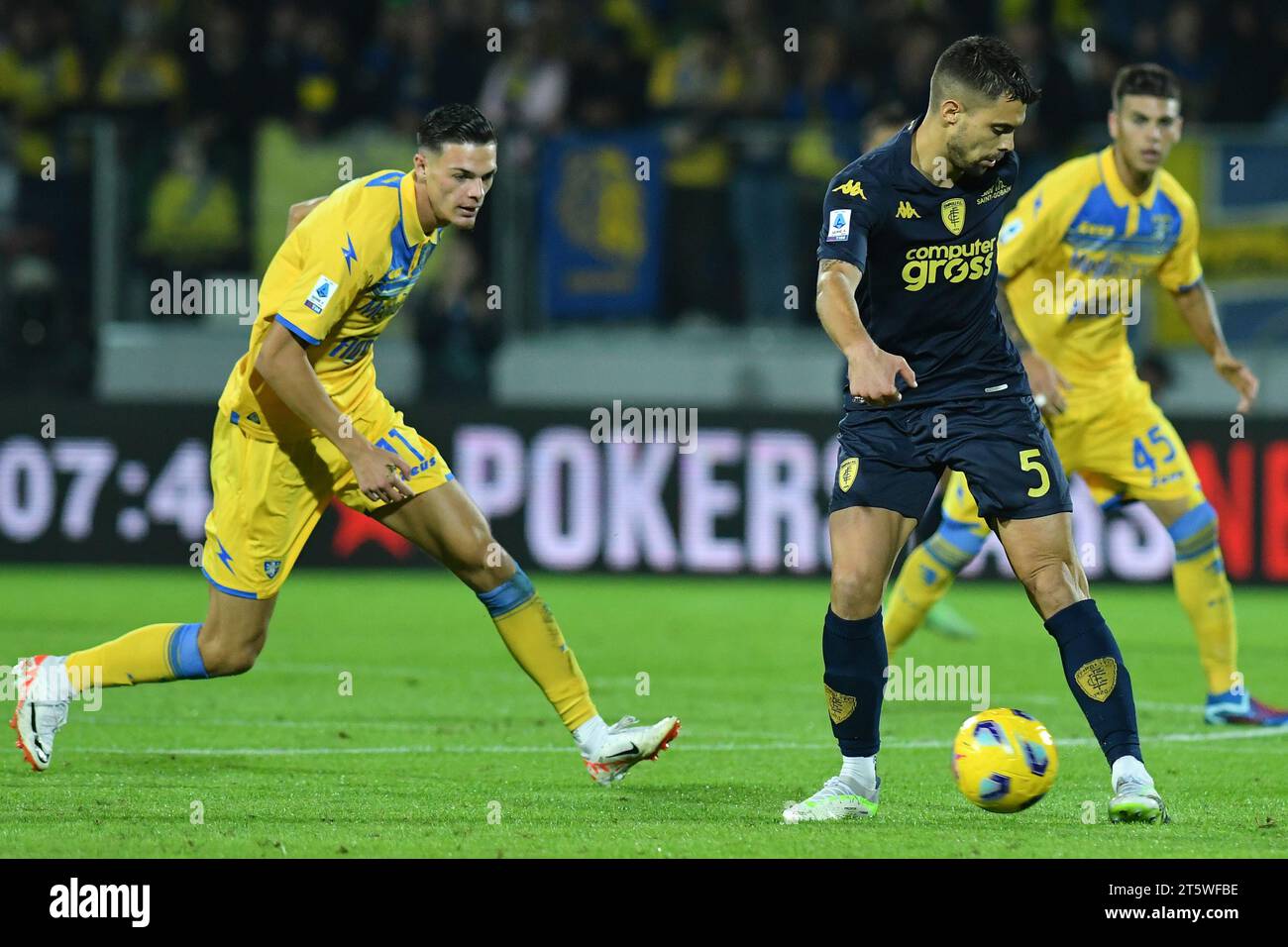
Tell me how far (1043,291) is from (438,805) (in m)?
3.78

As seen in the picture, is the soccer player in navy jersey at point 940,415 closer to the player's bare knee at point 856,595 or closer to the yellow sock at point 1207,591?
the player's bare knee at point 856,595

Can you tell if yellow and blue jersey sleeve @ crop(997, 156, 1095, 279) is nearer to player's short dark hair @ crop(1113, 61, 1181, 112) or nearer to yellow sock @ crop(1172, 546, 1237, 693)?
player's short dark hair @ crop(1113, 61, 1181, 112)

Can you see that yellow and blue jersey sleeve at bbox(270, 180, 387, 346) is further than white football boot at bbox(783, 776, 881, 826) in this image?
Yes

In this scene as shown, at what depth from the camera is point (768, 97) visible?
52.0 ft

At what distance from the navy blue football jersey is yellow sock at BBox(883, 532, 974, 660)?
2347 mm

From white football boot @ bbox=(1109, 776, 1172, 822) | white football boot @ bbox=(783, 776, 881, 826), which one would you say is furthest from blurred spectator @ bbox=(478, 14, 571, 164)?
white football boot @ bbox=(1109, 776, 1172, 822)

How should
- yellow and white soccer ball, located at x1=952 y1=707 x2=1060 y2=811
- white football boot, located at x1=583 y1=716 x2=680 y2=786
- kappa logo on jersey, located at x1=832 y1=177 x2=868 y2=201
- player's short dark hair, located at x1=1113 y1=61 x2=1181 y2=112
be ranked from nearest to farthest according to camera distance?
yellow and white soccer ball, located at x1=952 y1=707 x2=1060 y2=811, kappa logo on jersey, located at x1=832 y1=177 x2=868 y2=201, white football boot, located at x1=583 y1=716 x2=680 y2=786, player's short dark hair, located at x1=1113 y1=61 x2=1181 y2=112

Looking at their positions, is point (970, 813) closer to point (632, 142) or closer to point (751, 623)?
point (751, 623)

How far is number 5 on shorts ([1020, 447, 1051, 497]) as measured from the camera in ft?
19.9

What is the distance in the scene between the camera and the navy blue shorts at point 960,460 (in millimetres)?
6086

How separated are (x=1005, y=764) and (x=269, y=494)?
2.63 metres

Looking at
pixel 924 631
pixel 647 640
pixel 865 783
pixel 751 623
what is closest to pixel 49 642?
pixel 647 640

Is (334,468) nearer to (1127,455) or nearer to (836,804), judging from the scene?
(836,804)

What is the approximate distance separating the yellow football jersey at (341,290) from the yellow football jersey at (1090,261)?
2.85 metres
